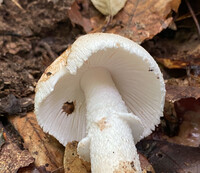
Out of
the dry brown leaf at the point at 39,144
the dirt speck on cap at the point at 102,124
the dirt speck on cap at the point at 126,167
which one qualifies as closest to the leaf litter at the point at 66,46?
the dry brown leaf at the point at 39,144

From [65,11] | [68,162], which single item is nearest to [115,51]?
[68,162]

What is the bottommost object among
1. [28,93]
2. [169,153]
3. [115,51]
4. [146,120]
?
[169,153]

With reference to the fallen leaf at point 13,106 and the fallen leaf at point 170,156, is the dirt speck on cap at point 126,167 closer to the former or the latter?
the fallen leaf at point 170,156

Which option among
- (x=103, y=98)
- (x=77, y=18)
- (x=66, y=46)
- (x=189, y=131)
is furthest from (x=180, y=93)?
(x=77, y=18)

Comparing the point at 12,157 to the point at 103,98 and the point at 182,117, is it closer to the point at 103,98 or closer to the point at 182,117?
the point at 103,98

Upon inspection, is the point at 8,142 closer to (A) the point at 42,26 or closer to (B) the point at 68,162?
(B) the point at 68,162

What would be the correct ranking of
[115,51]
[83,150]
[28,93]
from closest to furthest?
[115,51]
[83,150]
[28,93]

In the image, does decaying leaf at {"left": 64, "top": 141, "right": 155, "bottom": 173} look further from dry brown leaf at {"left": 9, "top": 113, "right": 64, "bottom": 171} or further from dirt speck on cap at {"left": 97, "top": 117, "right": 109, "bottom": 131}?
dirt speck on cap at {"left": 97, "top": 117, "right": 109, "bottom": 131}

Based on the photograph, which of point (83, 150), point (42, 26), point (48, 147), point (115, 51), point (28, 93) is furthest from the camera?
point (42, 26)
